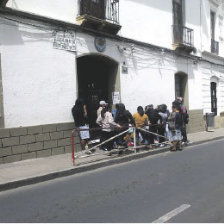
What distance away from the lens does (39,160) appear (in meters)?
8.49

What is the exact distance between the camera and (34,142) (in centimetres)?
871

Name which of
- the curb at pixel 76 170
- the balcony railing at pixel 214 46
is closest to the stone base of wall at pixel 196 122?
the balcony railing at pixel 214 46

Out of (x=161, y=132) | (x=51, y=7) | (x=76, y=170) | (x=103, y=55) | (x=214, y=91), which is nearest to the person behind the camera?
(x=76, y=170)

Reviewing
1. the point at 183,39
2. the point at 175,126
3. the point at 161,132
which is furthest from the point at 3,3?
the point at 183,39

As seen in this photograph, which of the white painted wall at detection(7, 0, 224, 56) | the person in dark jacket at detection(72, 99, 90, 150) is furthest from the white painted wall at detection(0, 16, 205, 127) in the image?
the white painted wall at detection(7, 0, 224, 56)

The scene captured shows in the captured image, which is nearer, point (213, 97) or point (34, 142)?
point (34, 142)

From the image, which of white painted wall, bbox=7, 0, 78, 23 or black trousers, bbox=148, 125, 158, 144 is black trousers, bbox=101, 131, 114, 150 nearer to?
black trousers, bbox=148, 125, 158, 144

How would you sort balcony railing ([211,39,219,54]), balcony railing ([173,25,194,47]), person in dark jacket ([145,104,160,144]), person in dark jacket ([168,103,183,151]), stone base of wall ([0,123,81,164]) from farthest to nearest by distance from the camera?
1. balcony railing ([211,39,219,54])
2. balcony railing ([173,25,194,47])
3. person in dark jacket ([145,104,160,144])
4. person in dark jacket ([168,103,183,151])
5. stone base of wall ([0,123,81,164])

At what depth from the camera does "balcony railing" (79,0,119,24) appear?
10.3m

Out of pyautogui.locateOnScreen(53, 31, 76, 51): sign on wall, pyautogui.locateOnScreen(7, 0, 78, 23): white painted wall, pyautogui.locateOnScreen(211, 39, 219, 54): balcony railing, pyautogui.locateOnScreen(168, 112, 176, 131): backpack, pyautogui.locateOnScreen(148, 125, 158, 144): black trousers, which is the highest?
pyautogui.locateOnScreen(211, 39, 219, 54): balcony railing

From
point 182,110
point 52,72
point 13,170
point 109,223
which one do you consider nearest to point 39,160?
point 13,170

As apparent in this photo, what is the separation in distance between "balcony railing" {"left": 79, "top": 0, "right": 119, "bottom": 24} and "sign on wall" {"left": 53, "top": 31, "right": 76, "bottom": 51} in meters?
0.95

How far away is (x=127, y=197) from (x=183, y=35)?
1181 cm

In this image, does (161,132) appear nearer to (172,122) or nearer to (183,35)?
(172,122)
